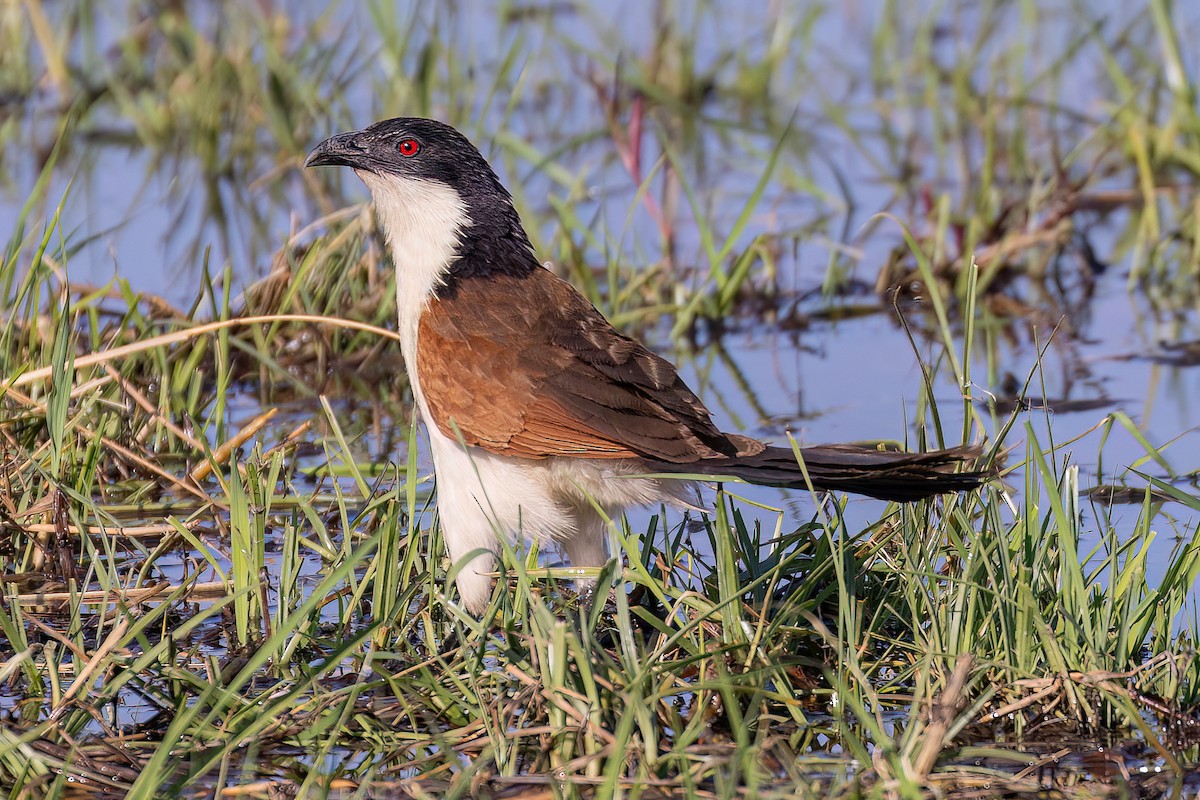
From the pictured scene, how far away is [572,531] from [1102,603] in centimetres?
109

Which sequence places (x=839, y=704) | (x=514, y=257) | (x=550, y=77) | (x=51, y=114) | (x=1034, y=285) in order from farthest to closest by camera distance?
(x=550, y=77)
(x=51, y=114)
(x=1034, y=285)
(x=514, y=257)
(x=839, y=704)

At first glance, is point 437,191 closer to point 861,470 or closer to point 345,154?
point 345,154

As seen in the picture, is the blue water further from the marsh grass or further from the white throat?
the white throat

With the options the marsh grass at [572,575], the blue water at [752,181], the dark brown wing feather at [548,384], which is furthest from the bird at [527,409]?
the blue water at [752,181]

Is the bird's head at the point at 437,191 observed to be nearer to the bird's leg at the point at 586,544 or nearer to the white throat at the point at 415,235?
the white throat at the point at 415,235

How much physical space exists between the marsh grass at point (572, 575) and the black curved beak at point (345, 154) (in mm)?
440

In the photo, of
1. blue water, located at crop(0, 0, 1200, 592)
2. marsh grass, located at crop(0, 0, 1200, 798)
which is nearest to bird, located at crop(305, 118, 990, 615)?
marsh grass, located at crop(0, 0, 1200, 798)

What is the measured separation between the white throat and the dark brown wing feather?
67 mm

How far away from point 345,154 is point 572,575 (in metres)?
1.32

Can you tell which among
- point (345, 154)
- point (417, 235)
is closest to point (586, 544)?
point (417, 235)

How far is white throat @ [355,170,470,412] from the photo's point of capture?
11.5 ft

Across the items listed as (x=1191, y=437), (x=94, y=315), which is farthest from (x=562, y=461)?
(x=1191, y=437)

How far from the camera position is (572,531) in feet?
10.9

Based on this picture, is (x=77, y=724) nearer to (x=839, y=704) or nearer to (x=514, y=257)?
(x=839, y=704)
